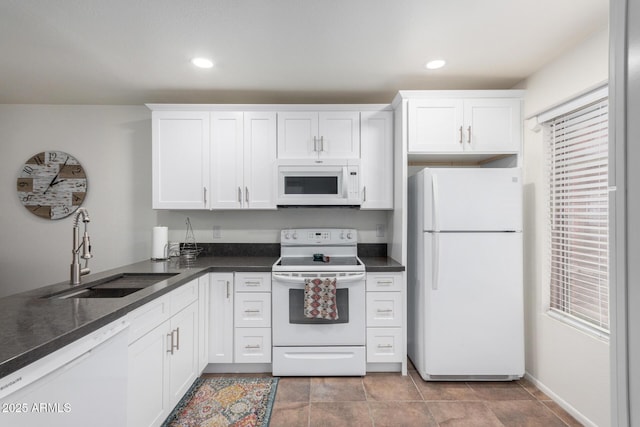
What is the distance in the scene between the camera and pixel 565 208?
7.36 ft

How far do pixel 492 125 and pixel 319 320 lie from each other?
7.01ft

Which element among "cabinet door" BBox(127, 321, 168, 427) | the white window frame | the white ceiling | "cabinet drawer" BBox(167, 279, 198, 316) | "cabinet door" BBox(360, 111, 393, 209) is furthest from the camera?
"cabinet door" BBox(360, 111, 393, 209)

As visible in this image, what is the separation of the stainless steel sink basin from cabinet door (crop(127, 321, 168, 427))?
0.37m

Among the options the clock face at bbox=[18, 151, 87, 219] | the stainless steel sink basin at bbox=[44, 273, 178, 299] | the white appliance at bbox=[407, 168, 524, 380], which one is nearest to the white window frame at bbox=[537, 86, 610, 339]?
the white appliance at bbox=[407, 168, 524, 380]

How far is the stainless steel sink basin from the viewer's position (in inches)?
72.1

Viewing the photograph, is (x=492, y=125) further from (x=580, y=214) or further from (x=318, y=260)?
(x=318, y=260)

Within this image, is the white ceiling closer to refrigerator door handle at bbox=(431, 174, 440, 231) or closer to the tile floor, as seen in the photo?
refrigerator door handle at bbox=(431, 174, 440, 231)

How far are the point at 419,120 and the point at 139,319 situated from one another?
2.41 metres

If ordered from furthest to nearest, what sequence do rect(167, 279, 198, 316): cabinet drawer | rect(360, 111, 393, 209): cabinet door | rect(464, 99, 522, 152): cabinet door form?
rect(360, 111, 393, 209): cabinet door → rect(464, 99, 522, 152): cabinet door → rect(167, 279, 198, 316): cabinet drawer

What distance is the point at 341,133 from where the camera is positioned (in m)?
2.91

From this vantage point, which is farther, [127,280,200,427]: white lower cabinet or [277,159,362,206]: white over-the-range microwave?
[277,159,362,206]: white over-the-range microwave

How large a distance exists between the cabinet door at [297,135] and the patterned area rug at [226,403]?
193 centimetres

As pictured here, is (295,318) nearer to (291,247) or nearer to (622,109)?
(291,247)

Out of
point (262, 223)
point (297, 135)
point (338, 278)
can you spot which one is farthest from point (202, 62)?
point (338, 278)
